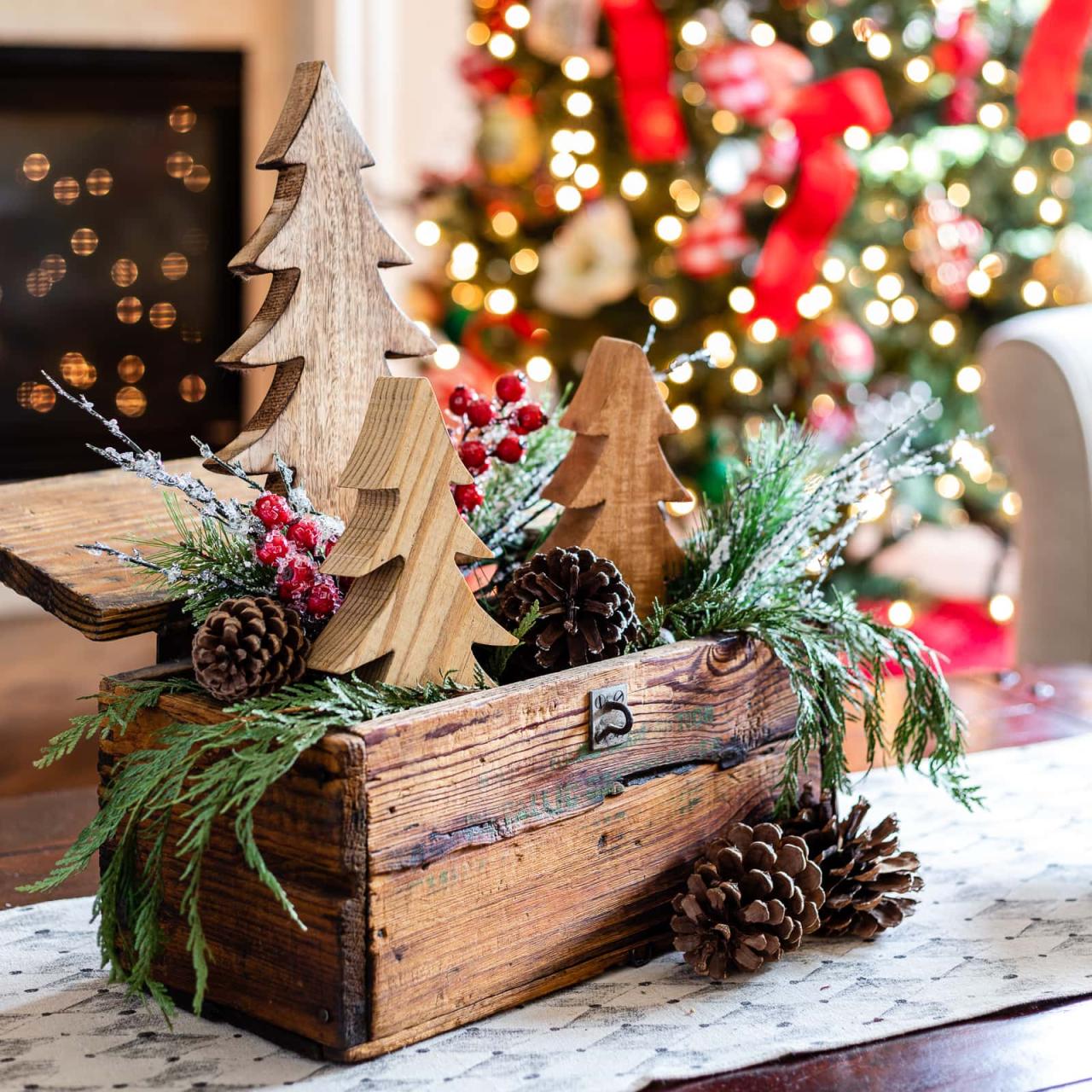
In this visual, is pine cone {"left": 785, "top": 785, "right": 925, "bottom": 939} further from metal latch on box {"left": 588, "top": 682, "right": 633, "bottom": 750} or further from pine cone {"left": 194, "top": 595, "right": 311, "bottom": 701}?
→ pine cone {"left": 194, "top": 595, "right": 311, "bottom": 701}

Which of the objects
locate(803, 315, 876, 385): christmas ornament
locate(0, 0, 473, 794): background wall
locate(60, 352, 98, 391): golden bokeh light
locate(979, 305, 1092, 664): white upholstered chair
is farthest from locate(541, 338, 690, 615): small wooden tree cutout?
locate(60, 352, 98, 391): golden bokeh light

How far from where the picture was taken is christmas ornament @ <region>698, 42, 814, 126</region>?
2389mm

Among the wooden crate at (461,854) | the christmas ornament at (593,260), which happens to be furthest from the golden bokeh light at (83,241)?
the wooden crate at (461,854)

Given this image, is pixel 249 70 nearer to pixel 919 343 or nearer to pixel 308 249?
pixel 919 343

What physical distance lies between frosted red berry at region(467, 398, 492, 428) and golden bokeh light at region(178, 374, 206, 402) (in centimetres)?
262

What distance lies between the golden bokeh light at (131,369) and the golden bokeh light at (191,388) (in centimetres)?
10

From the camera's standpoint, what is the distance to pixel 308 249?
839 millimetres

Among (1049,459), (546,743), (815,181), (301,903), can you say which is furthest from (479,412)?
(815,181)

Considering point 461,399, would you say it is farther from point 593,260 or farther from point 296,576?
point 593,260

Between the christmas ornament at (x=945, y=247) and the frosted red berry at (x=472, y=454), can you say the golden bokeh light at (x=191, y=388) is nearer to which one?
the christmas ornament at (x=945, y=247)

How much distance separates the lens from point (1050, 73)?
7.57ft

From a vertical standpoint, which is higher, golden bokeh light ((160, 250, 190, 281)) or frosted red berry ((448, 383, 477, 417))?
golden bokeh light ((160, 250, 190, 281))

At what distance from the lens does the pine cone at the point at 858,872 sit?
0.87 meters

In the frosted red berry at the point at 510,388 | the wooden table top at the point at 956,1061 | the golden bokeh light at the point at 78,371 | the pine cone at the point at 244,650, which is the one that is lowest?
the wooden table top at the point at 956,1061
